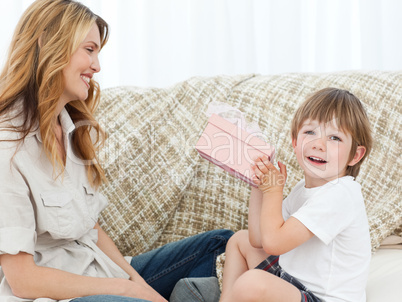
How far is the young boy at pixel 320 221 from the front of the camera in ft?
3.20

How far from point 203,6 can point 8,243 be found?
151 cm

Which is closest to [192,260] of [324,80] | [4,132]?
[4,132]

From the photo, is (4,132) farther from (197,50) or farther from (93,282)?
(197,50)

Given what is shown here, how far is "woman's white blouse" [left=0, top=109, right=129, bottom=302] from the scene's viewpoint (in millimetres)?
952

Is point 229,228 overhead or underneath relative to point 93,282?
underneath

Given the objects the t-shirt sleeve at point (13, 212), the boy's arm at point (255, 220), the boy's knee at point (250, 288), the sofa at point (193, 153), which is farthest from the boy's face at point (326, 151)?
the t-shirt sleeve at point (13, 212)

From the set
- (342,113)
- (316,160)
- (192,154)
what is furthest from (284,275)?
(192,154)

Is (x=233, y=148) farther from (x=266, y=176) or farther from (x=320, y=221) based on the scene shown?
(x=320, y=221)

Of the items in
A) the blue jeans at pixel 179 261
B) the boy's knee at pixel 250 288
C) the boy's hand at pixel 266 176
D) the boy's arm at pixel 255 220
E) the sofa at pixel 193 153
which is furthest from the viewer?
the sofa at pixel 193 153

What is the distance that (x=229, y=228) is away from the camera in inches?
59.5

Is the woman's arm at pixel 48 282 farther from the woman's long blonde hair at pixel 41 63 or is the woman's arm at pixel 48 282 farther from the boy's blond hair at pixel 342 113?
the boy's blond hair at pixel 342 113

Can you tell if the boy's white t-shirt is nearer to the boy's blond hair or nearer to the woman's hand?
the boy's blond hair

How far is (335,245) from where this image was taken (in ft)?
3.34

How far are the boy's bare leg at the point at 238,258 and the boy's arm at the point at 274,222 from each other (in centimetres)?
15
